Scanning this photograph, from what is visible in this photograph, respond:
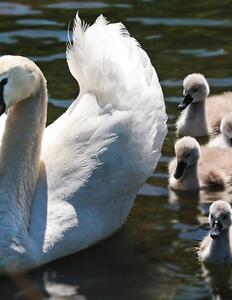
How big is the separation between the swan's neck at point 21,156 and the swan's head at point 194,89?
2.66 metres

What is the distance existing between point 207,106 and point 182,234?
8.83 feet

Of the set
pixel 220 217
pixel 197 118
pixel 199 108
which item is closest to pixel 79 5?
pixel 199 108

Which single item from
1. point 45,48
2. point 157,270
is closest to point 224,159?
point 157,270

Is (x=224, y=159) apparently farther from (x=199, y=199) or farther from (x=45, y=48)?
(x=45, y=48)

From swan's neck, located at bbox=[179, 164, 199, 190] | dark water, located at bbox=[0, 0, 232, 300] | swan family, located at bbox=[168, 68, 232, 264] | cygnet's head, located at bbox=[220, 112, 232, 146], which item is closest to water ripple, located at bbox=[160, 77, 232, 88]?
dark water, located at bbox=[0, 0, 232, 300]

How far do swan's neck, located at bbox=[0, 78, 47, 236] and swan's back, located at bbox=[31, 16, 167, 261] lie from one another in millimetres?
87

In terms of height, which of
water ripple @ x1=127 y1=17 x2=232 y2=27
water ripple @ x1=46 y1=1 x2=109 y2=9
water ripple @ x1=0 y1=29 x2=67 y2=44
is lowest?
water ripple @ x1=127 y1=17 x2=232 y2=27

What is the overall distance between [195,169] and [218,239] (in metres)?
1.49

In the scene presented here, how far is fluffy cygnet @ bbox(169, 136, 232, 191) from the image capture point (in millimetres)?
9742

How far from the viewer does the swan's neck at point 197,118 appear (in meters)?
10.9

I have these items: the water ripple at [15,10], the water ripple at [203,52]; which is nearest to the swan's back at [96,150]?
the water ripple at [203,52]

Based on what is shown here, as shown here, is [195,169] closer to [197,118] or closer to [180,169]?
[180,169]

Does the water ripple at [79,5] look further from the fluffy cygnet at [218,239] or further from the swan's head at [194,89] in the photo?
the fluffy cygnet at [218,239]

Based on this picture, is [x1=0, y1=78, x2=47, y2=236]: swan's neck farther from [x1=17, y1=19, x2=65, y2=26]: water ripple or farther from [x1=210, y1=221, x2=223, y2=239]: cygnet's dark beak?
[x1=17, y1=19, x2=65, y2=26]: water ripple
